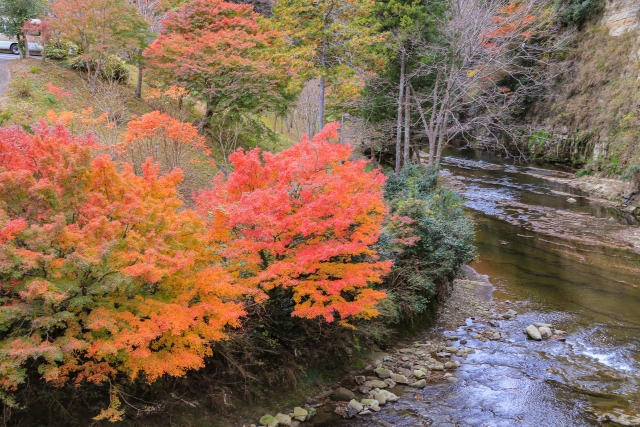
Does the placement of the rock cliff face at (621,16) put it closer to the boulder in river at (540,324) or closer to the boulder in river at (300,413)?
the boulder in river at (540,324)

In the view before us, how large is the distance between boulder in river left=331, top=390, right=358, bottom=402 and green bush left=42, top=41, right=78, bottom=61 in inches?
795

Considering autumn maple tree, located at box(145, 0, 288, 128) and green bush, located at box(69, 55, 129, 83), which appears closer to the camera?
autumn maple tree, located at box(145, 0, 288, 128)

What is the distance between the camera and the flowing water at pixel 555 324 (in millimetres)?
9625

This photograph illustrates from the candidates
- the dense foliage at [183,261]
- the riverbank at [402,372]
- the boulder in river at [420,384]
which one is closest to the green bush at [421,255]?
the dense foliage at [183,261]

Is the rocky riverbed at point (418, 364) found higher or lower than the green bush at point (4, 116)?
lower

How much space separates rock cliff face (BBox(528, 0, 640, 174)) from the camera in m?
30.3

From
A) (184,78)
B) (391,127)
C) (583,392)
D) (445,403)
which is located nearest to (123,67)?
(184,78)

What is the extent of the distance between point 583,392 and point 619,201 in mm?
22266

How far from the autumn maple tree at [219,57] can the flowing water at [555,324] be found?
12477mm

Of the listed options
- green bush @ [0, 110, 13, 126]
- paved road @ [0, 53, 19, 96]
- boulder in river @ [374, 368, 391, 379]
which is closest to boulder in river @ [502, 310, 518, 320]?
boulder in river @ [374, 368, 391, 379]

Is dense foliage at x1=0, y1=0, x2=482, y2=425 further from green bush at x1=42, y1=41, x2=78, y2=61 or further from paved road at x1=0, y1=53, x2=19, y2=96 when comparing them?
green bush at x1=42, y1=41, x2=78, y2=61

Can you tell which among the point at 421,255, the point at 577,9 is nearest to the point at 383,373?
the point at 421,255

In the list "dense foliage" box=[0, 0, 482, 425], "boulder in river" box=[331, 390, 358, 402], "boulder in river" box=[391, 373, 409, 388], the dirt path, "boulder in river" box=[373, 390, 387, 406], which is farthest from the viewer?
the dirt path

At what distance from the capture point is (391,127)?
81.9 ft
